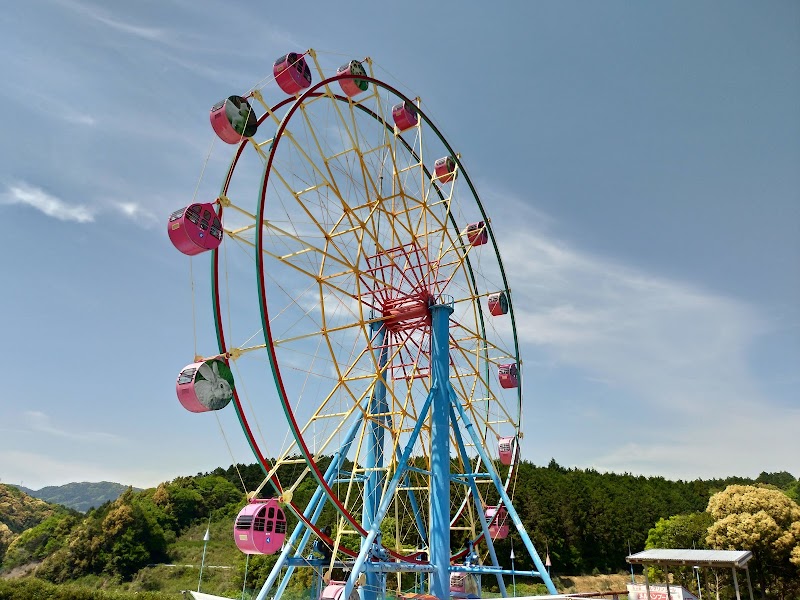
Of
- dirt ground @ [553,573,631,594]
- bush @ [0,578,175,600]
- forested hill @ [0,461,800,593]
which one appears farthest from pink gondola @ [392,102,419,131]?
dirt ground @ [553,573,631,594]

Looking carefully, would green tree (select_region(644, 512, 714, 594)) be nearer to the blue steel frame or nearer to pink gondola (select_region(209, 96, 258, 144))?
the blue steel frame

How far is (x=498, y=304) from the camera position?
23.6m

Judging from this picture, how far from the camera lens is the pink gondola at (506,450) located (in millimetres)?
21719

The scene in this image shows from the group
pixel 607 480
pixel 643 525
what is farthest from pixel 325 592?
pixel 607 480

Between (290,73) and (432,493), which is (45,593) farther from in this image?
(290,73)

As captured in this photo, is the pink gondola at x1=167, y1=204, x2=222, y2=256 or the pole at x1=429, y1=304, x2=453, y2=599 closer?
the pink gondola at x1=167, y1=204, x2=222, y2=256

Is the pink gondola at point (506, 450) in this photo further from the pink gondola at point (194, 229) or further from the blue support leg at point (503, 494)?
the pink gondola at point (194, 229)

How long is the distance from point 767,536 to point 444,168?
2320cm

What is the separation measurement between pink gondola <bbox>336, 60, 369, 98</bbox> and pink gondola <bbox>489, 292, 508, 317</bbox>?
373 inches

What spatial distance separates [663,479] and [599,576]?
26.5m

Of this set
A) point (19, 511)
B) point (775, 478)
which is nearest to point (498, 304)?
point (19, 511)

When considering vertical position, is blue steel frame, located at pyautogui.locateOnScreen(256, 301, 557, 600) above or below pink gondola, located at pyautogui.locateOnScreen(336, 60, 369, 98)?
below

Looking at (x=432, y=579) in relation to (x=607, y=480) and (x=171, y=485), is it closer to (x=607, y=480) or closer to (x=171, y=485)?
(x=171, y=485)

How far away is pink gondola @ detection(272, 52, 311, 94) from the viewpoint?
53.2ft
